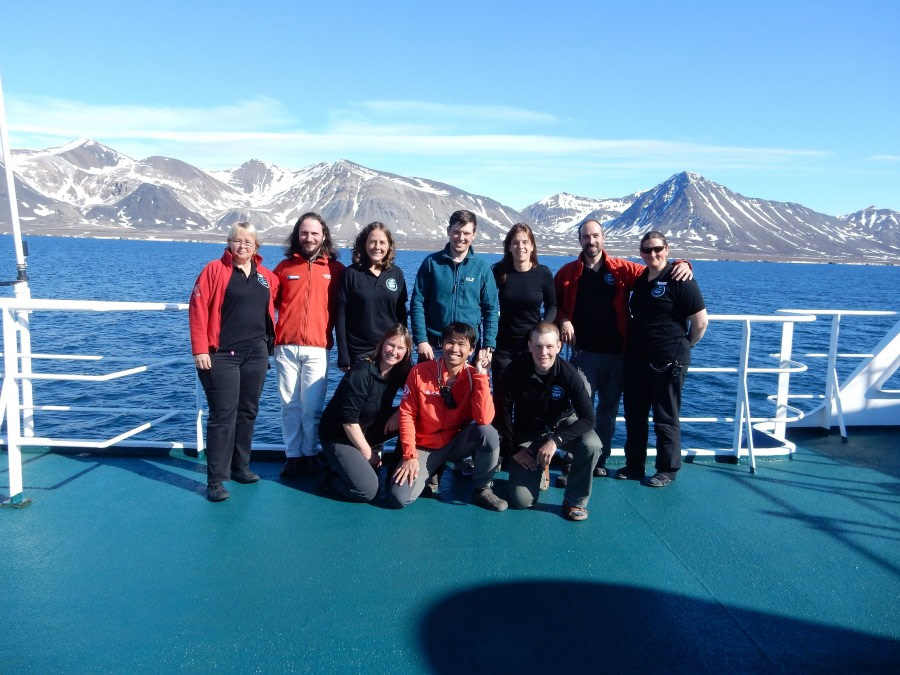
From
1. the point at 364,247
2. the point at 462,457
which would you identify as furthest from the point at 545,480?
the point at 364,247

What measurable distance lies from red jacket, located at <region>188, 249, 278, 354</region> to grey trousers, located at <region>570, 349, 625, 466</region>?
232cm

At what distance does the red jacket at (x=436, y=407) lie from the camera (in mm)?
3910

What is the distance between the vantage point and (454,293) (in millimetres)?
4219

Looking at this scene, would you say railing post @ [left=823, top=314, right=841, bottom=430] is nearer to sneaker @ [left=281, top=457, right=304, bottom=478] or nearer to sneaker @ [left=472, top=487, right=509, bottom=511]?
sneaker @ [left=472, top=487, right=509, bottom=511]

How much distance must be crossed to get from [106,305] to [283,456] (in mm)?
1636

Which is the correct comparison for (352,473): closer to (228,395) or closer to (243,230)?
(228,395)

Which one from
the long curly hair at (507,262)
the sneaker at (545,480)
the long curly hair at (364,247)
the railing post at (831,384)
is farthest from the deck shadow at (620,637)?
the railing post at (831,384)

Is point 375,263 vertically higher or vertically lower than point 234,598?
higher

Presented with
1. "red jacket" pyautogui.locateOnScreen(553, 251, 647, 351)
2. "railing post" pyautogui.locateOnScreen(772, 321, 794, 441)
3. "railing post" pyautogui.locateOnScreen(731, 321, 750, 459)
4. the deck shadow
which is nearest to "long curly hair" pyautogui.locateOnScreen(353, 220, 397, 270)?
"red jacket" pyautogui.locateOnScreen(553, 251, 647, 351)

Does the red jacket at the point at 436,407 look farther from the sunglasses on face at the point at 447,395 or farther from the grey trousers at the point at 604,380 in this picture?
the grey trousers at the point at 604,380

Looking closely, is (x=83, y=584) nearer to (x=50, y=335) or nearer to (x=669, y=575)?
(x=669, y=575)

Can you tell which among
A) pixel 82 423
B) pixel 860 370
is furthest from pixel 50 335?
pixel 860 370

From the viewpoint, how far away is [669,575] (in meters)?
3.17

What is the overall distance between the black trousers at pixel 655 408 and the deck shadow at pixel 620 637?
1546 millimetres
